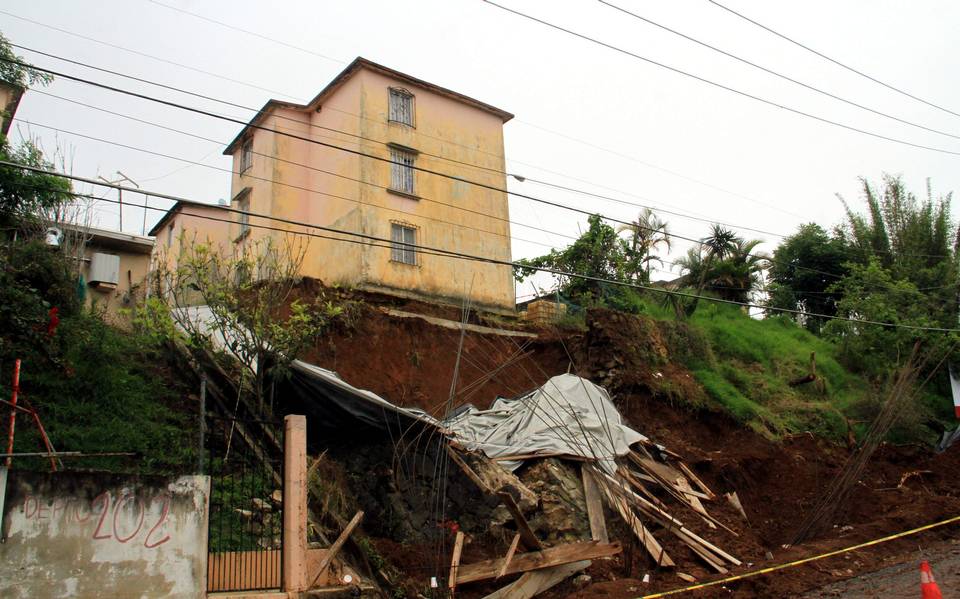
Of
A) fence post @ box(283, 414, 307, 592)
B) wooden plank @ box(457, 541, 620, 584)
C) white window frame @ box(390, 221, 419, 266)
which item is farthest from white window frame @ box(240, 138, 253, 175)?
wooden plank @ box(457, 541, 620, 584)

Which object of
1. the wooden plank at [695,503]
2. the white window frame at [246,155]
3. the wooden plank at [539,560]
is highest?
the white window frame at [246,155]

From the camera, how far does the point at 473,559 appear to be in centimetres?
1150

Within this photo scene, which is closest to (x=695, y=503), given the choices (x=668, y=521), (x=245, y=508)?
(x=668, y=521)

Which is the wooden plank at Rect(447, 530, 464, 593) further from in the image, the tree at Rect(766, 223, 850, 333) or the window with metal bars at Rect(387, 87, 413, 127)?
the tree at Rect(766, 223, 850, 333)

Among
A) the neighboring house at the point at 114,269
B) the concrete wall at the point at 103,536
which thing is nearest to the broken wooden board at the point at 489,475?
the concrete wall at the point at 103,536

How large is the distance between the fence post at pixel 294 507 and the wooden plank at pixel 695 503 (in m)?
7.47

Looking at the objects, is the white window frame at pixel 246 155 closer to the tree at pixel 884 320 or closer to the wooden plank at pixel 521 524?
the wooden plank at pixel 521 524

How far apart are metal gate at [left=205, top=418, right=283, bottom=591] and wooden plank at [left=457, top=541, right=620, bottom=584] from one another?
2.61 meters

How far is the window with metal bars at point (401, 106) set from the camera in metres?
23.4

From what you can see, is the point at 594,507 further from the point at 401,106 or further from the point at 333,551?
the point at 401,106

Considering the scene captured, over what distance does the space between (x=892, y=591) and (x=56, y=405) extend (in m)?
12.0

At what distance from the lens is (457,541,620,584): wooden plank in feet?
34.2

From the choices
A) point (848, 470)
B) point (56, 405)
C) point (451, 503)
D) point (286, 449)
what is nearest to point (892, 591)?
point (848, 470)

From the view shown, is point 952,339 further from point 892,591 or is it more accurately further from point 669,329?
point 892,591
